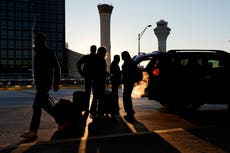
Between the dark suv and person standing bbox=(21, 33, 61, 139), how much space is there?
4.43 metres

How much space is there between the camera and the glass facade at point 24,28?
297 feet

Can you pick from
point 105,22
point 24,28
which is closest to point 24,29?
point 24,28

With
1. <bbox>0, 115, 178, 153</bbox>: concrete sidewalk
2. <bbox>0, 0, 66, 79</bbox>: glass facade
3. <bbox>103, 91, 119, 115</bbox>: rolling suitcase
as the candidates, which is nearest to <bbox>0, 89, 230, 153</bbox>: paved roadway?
<bbox>0, 115, 178, 153</bbox>: concrete sidewalk

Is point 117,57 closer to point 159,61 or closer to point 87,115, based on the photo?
point 159,61

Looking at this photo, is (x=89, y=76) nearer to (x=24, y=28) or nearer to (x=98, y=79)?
(x=98, y=79)

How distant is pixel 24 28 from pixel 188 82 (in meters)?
84.0

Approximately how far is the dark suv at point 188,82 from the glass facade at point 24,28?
81.1 metres

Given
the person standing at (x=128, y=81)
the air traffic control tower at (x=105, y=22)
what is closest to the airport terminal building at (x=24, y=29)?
the air traffic control tower at (x=105, y=22)

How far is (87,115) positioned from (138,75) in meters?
1.60

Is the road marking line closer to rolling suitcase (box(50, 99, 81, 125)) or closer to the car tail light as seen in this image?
rolling suitcase (box(50, 99, 81, 125))

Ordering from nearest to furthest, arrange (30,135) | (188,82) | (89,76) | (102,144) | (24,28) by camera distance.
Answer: (102,144) < (30,135) < (89,76) < (188,82) < (24,28)

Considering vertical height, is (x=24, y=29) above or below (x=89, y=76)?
above

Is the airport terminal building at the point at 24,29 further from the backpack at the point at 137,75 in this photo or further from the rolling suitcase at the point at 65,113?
the rolling suitcase at the point at 65,113

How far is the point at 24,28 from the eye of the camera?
92.1m
